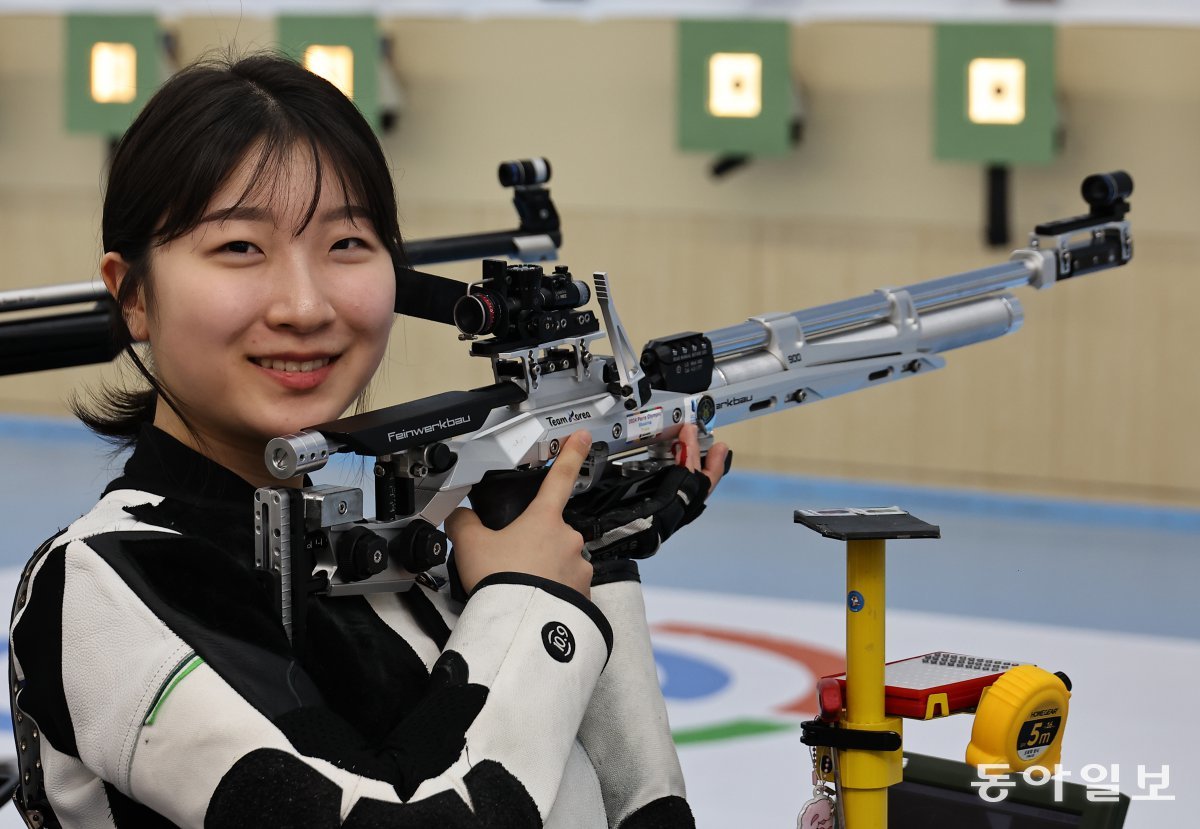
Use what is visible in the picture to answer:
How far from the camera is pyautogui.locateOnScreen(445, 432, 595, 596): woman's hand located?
1.11 metres

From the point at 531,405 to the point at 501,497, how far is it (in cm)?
11

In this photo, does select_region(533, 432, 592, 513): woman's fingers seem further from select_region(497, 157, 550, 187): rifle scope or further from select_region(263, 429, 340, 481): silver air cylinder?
select_region(497, 157, 550, 187): rifle scope

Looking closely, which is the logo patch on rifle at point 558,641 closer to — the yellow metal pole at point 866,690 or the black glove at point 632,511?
the black glove at point 632,511

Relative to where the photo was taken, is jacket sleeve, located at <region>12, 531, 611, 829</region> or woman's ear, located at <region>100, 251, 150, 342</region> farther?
woman's ear, located at <region>100, 251, 150, 342</region>

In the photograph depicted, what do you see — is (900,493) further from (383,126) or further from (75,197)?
(75,197)

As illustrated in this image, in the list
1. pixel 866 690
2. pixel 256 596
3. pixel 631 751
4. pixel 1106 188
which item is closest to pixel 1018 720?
pixel 866 690

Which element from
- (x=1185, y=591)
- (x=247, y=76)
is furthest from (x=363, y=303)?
(x=1185, y=591)

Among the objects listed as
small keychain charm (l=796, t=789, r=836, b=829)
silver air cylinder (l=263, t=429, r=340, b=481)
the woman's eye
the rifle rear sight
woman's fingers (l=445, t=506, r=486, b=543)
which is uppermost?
the woman's eye

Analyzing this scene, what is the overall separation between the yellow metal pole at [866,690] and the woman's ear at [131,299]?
596mm

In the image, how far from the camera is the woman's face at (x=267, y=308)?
1.06 metres

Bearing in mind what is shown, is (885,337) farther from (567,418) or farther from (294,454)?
(294,454)

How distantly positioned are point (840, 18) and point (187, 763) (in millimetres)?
4546

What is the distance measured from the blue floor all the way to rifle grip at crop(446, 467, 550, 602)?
222cm

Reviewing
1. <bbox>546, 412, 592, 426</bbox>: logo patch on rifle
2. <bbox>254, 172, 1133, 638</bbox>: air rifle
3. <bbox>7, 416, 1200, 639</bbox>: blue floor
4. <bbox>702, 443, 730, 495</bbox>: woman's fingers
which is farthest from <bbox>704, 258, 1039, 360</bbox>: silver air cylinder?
<bbox>7, 416, 1200, 639</bbox>: blue floor
